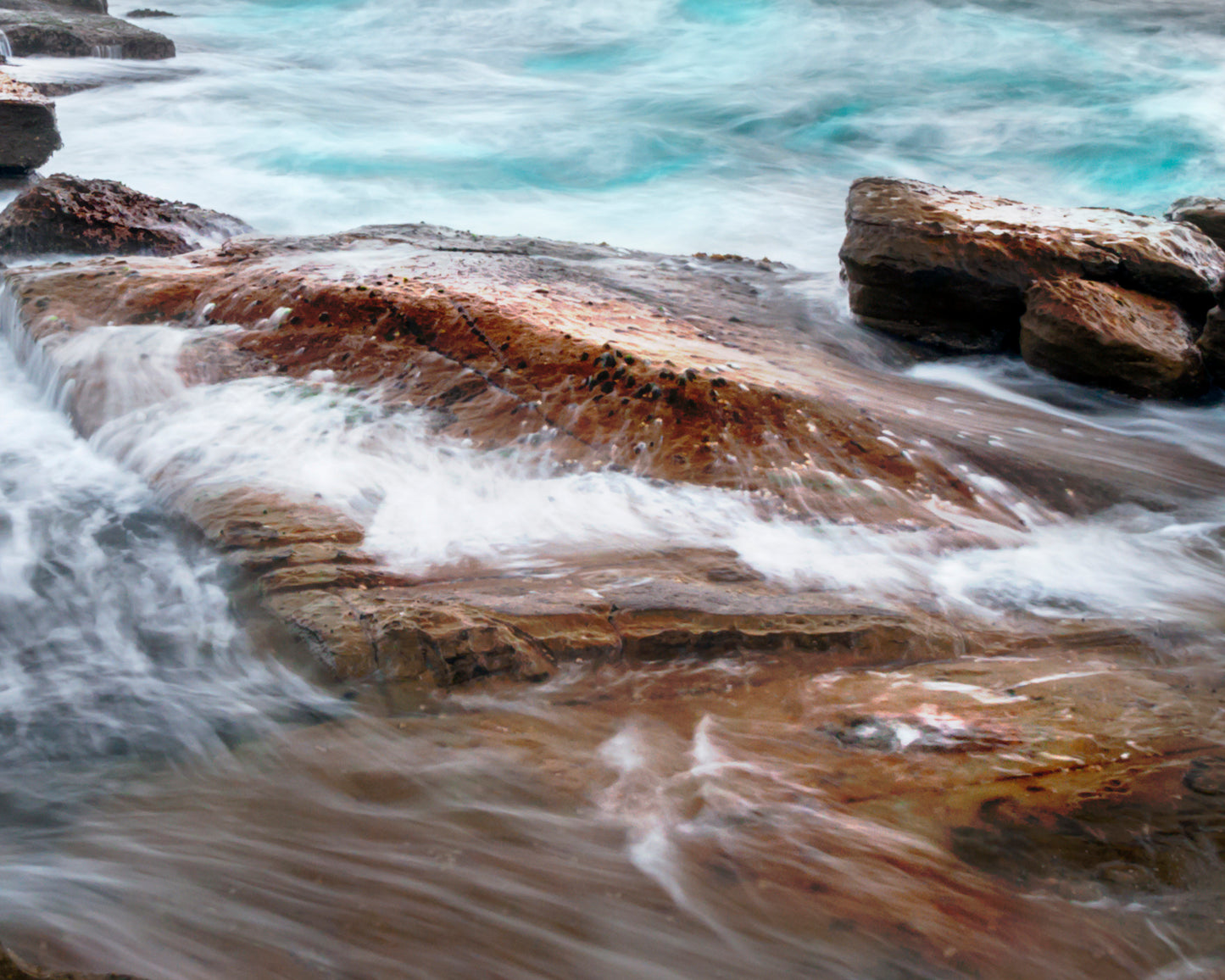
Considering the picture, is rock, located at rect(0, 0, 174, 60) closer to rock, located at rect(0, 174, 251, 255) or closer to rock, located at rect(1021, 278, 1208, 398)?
rock, located at rect(0, 174, 251, 255)

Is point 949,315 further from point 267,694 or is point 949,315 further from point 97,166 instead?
point 97,166

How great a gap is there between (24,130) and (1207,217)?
32.1 feet

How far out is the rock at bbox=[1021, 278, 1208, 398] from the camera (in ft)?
18.8

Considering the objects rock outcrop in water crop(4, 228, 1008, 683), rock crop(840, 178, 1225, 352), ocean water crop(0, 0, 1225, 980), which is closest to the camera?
ocean water crop(0, 0, 1225, 980)

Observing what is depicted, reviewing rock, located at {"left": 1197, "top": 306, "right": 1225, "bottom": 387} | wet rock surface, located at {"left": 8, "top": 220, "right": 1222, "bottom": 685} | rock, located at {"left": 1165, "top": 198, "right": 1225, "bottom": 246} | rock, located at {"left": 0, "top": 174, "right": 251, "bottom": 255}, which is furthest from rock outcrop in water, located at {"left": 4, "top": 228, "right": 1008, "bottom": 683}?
rock, located at {"left": 1165, "top": 198, "right": 1225, "bottom": 246}

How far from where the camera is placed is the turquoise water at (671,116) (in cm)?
1128

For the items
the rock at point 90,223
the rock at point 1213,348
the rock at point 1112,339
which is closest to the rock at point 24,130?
the rock at point 90,223

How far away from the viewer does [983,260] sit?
6.05 metres

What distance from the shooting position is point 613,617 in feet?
11.2

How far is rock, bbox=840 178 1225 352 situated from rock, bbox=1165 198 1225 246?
1.41 meters

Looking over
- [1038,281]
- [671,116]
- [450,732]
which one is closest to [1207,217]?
[1038,281]

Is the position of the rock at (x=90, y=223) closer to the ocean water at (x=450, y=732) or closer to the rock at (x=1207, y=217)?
the ocean water at (x=450, y=732)

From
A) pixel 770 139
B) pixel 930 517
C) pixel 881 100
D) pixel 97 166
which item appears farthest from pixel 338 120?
pixel 930 517

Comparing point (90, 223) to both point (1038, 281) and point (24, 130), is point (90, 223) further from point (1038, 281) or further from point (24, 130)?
point (1038, 281)
